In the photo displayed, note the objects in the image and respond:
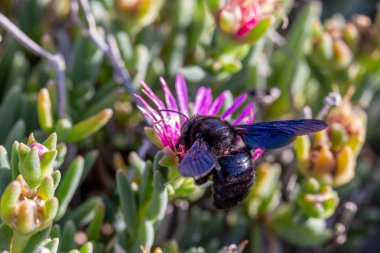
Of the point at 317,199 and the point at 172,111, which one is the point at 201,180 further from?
the point at 317,199

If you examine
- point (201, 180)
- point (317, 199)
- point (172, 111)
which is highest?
point (172, 111)

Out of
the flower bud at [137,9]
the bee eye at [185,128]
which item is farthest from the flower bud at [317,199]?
the flower bud at [137,9]

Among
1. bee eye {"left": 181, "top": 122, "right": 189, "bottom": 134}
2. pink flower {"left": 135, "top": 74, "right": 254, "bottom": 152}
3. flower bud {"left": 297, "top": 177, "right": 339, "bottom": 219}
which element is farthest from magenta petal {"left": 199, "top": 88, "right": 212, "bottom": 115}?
flower bud {"left": 297, "top": 177, "right": 339, "bottom": 219}

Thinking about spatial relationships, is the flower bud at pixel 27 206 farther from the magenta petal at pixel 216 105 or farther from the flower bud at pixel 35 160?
the magenta petal at pixel 216 105

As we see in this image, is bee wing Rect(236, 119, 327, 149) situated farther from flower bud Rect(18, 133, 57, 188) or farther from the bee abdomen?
flower bud Rect(18, 133, 57, 188)

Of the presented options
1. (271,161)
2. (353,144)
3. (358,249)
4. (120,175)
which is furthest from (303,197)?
(358,249)

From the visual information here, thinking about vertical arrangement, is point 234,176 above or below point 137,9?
below

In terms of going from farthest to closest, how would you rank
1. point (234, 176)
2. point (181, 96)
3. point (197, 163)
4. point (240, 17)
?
point (240, 17) < point (181, 96) < point (234, 176) < point (197, 163)

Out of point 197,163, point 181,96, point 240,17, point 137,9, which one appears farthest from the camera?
point 137,9

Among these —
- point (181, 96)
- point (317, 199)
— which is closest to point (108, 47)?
point (181, 96)
